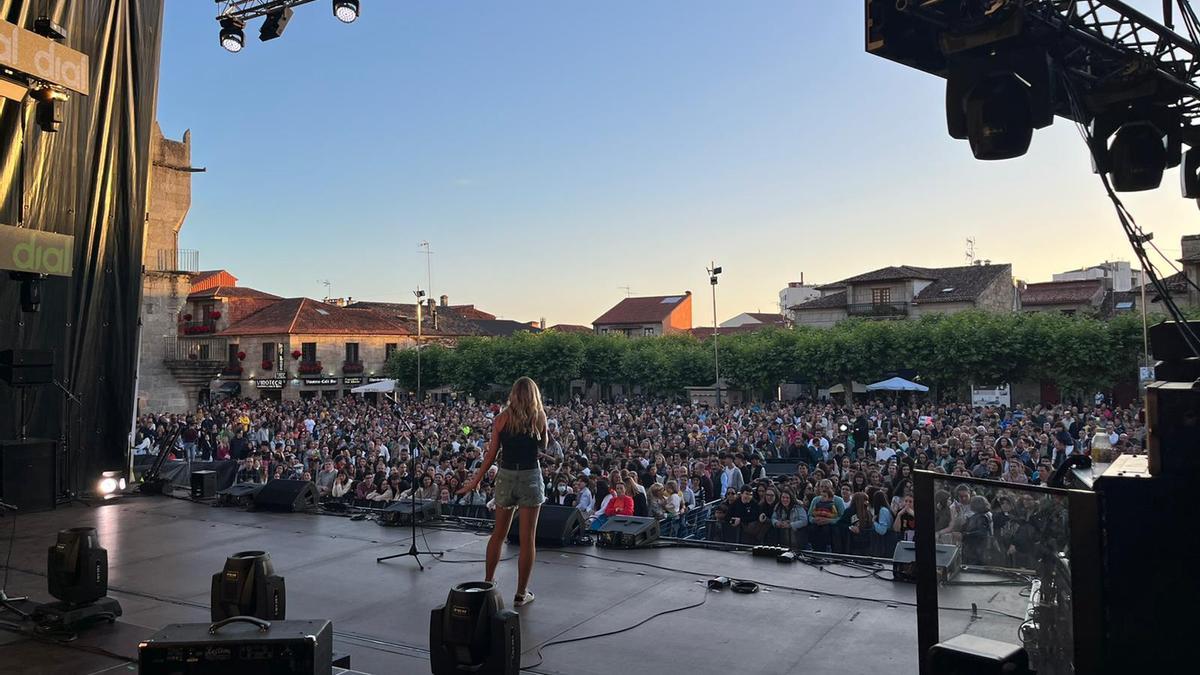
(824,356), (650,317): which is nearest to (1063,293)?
(824,356)

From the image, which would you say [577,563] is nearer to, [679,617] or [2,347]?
[679,617]

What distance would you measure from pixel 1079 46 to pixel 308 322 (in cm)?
4357

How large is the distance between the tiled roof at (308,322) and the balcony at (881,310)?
26.4m

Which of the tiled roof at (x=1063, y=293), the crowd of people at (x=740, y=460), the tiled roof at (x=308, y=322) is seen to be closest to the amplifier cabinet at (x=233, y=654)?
the crowd of people at (x=740, y=460)

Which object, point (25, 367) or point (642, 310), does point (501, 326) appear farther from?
point (25, 367)

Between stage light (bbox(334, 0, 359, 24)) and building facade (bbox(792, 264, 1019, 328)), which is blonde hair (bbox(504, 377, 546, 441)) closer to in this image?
stage light (bbox(334, 0, 359, 24))

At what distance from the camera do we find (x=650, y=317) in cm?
5750

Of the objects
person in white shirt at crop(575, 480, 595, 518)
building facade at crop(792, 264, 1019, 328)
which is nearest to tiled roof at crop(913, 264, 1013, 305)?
building facade at crop(792, 264, 1019, 328)

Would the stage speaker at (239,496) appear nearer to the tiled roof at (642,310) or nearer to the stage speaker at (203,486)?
the stage speaker at (203,486)

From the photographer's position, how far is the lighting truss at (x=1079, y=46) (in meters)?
3.91

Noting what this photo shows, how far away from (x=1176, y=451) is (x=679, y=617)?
8.72 feet

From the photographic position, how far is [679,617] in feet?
14.3

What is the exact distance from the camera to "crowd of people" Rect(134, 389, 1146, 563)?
767 centimetres

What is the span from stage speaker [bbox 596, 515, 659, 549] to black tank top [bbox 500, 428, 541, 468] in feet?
5.37
